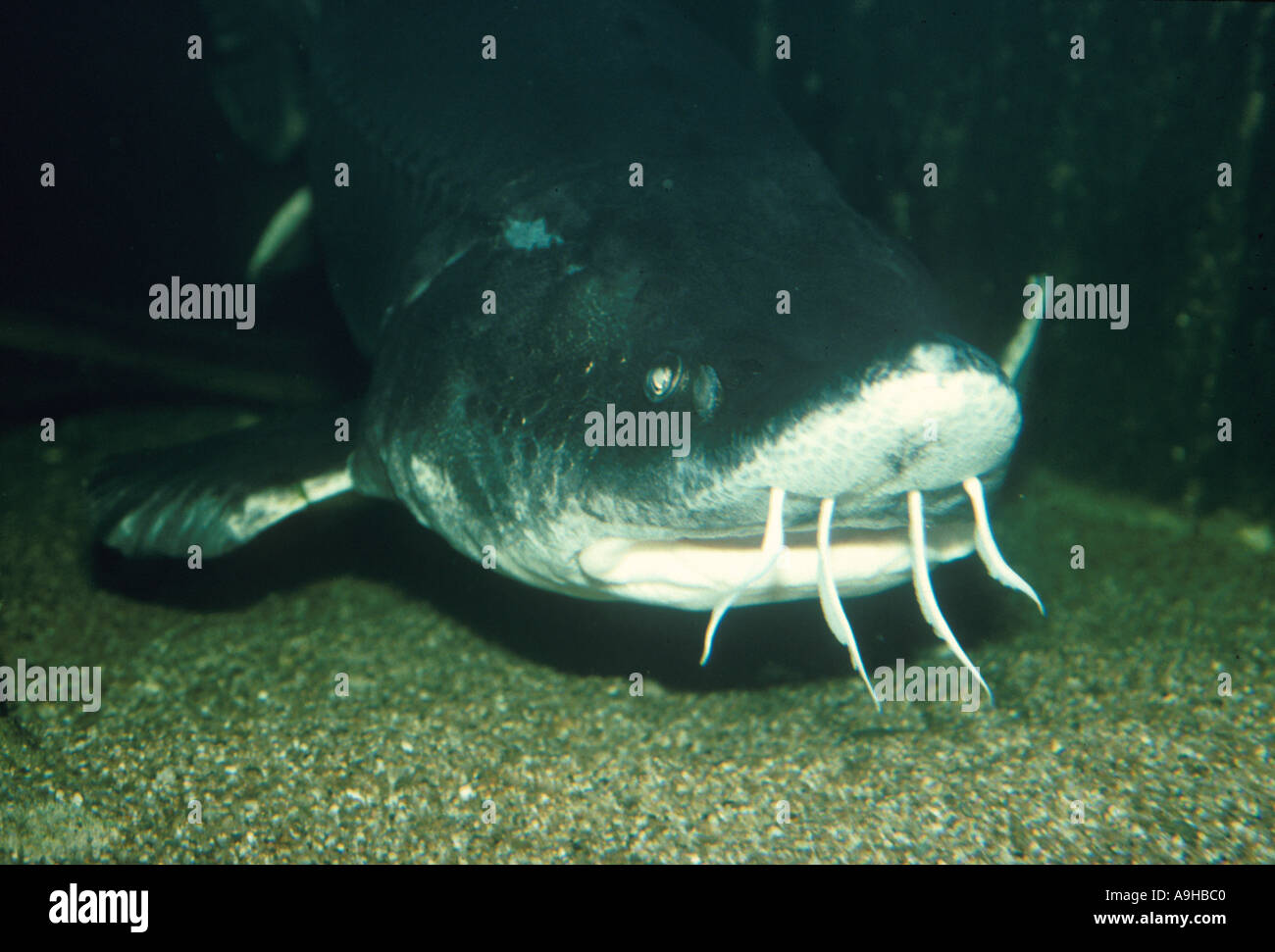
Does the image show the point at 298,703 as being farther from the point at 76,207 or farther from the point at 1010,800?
the point at 76,207

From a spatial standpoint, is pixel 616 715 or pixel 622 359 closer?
pixel 622 359

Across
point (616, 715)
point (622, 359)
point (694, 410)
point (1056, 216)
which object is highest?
point (1056, 216)

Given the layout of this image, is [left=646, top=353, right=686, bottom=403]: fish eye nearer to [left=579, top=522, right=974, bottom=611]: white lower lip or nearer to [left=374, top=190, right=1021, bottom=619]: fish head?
[left=374, top=190, right=1021, bottom=619]: fish head

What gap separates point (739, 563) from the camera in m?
1.93

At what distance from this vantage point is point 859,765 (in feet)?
7.16

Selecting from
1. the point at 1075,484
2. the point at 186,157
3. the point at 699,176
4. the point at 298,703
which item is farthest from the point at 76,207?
the point at 1075,484

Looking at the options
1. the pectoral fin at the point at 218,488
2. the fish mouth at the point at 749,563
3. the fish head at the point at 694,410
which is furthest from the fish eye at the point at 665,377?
the pectoral fin at the point at 218,488

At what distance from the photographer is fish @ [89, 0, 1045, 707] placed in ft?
5.16

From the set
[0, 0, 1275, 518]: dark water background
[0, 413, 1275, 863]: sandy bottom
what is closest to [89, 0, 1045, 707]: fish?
[0, 413, 1275, 863]: sandy bottom

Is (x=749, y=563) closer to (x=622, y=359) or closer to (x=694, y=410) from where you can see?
(x=694, y=410)

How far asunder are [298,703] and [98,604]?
125 centimetres

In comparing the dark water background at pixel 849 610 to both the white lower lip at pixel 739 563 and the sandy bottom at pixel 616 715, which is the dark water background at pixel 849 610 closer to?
the sandy bottom at pixel 616 715

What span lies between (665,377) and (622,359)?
18 centimetres

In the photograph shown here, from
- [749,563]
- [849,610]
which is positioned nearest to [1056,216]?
[849,610]
